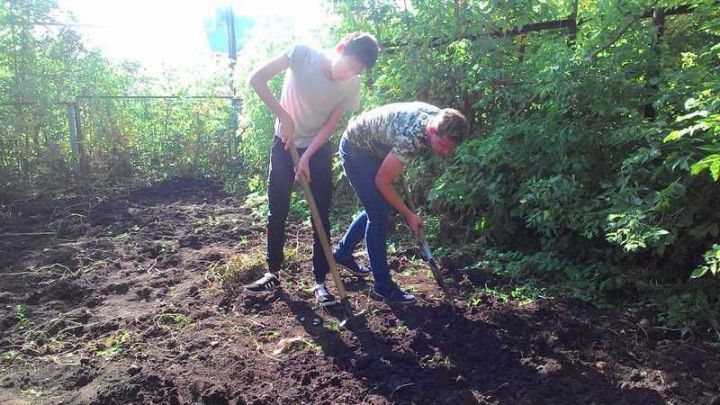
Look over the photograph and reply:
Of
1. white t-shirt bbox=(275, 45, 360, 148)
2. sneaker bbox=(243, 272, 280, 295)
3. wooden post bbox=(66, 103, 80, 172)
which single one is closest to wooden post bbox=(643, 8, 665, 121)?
white t-shirt bbox=(275, 45, 360, 148)

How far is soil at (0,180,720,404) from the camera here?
2.77 meters

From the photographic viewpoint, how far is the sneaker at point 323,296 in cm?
380

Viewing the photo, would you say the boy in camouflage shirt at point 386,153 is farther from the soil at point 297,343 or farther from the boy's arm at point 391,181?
the soil at point 297,343

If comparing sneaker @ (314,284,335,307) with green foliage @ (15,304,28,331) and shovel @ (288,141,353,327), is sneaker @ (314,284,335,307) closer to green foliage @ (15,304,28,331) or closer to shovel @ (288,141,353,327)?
shovel @ (288,141,353,327)

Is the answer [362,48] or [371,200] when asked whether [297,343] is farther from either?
[362,48]

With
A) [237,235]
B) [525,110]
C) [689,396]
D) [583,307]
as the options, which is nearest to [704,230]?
[583,307]

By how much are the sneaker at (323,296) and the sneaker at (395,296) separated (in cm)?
31

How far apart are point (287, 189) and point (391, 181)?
86 centimetres

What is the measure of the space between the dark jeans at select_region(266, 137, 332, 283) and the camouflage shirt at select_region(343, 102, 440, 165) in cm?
27

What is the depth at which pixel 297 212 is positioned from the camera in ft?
20.9

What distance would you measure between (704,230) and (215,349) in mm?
3014

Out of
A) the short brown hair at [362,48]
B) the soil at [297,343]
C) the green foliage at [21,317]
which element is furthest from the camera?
the green foliage at [21,317]

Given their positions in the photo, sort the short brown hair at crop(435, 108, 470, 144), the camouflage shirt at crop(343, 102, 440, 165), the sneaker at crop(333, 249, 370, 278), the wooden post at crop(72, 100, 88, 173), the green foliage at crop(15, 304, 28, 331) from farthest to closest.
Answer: the wooden post at crop(72, 100, 88, 173) → the sneaker at crop(333, 249, 370, 278) → the green foliage at crop(15, 304, 28, 331) → the camouflage shirt at crop(343, 102, 440, 165) → the short brown hair at crop(435, 108, 470, 144)

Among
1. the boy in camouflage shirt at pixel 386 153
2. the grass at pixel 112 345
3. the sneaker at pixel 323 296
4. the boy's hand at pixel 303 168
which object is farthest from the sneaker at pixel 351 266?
the grass at pixel 112 345
